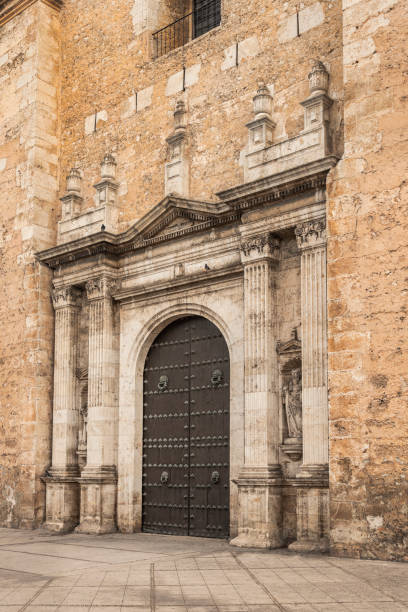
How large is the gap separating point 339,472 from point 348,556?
34.3 inches

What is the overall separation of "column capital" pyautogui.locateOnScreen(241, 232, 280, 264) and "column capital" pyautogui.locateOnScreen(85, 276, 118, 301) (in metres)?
2.82

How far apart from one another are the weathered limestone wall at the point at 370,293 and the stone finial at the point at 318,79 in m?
0.67

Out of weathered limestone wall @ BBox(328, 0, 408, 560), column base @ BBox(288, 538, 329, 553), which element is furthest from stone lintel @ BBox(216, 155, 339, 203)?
column base @ BBox(288, 538, 329, 553)

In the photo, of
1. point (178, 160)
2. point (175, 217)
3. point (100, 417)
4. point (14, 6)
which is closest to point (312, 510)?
point (100, 417)

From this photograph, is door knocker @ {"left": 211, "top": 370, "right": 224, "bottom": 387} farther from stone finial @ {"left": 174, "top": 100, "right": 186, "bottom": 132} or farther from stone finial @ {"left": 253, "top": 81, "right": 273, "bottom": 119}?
stone finial @ {"left": 174, "top": 100, "right": 186, "bottom": 132}

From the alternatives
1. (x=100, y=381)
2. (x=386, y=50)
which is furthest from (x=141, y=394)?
(x=386, y=50)

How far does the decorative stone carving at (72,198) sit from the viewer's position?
12.9m

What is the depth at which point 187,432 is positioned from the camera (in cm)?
1104

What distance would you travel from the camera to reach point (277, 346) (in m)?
9.81

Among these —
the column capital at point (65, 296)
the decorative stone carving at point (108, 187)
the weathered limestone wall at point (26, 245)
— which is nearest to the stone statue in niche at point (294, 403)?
the decorative stone carving at point (108, 187)

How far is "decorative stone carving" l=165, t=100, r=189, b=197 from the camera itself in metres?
11.3

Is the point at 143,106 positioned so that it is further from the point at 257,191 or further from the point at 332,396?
the point at 332,396

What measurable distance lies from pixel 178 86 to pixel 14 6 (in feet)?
14.7

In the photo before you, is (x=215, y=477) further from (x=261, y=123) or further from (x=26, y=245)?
(x=26, y=245)
